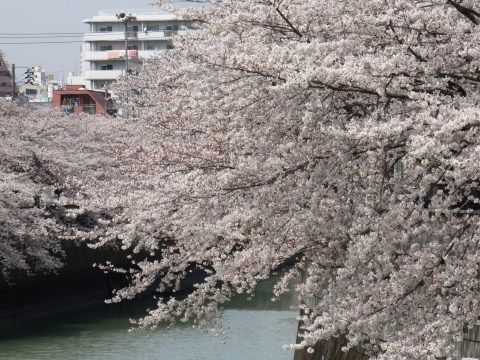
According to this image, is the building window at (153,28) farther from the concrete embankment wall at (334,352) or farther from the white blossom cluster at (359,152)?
the white blossom cluster at (359,152)

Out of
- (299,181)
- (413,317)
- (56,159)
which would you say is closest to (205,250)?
(299,181)

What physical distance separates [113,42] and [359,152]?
89099 mm

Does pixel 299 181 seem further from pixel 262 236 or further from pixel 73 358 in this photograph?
pixel 73 358

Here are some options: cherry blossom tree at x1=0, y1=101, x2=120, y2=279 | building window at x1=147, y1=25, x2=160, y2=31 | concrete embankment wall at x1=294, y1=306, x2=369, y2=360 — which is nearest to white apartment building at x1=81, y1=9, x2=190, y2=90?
building window at x1=147, y1=25, x2=160, y2=31

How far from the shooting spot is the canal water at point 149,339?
20.9 meters

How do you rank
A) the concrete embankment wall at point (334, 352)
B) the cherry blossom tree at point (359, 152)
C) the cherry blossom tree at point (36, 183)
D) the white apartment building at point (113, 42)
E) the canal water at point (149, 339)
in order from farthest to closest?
the white apartment building at point (113, 42), the cherry blossom tree at point (36, 183), the canal water at point (149, 339), the concrete embankment wall at point (334, 352), the cherry blossom tree at point (359, 152)

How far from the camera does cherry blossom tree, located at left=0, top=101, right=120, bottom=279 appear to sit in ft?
82.9

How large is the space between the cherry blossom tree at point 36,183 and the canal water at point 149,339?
1774mm

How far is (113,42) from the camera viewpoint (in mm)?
94875

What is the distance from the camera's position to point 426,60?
22.8 ft

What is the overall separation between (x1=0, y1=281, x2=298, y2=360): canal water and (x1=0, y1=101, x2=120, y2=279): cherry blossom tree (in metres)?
1.77

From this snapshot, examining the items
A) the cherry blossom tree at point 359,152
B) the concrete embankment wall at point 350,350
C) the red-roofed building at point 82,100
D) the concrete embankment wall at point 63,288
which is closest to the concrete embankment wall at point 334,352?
the concrete embankment wall at point 350,350

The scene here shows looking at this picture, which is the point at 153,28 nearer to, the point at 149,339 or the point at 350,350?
the point at 149,339

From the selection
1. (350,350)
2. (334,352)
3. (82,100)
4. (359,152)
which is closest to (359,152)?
(359,152)
